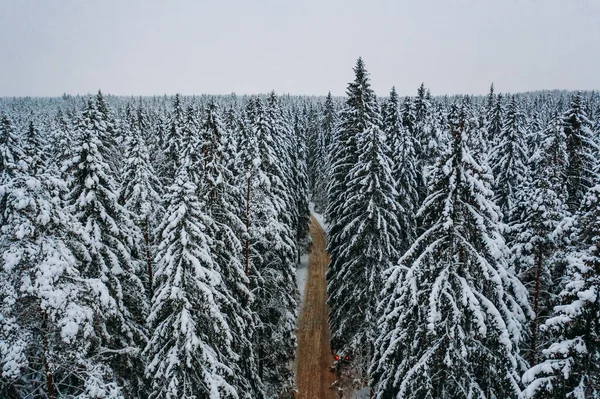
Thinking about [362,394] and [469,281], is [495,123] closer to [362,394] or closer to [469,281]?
[362,394]

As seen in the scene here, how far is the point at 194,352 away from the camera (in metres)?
12.3

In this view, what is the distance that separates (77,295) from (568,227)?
17.4 m

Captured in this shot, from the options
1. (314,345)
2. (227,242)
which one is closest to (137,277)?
(227,242)

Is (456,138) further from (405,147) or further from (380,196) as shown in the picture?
(405,147)

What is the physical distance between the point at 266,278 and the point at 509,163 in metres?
21.8

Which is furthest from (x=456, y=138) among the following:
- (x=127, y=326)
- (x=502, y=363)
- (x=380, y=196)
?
(x=127, y=326)

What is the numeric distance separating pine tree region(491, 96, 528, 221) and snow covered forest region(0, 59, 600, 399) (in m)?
7.38

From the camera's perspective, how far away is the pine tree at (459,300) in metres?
10.3

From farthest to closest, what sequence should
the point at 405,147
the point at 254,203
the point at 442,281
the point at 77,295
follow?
the point at 405,147 → the point at 254,203 → the point at 442,281 → the point at 77,295

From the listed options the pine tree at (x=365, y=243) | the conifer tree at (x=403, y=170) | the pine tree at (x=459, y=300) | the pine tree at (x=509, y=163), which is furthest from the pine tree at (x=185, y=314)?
the pine tree at (x=509, y=163)

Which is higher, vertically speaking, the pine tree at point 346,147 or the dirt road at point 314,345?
the pine tree at point 346,147

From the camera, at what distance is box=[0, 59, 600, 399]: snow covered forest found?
9.04 m

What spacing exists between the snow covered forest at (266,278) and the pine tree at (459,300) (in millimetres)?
59

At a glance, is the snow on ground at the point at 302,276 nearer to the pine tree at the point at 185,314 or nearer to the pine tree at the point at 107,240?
the pine tree at the point at 107,240
